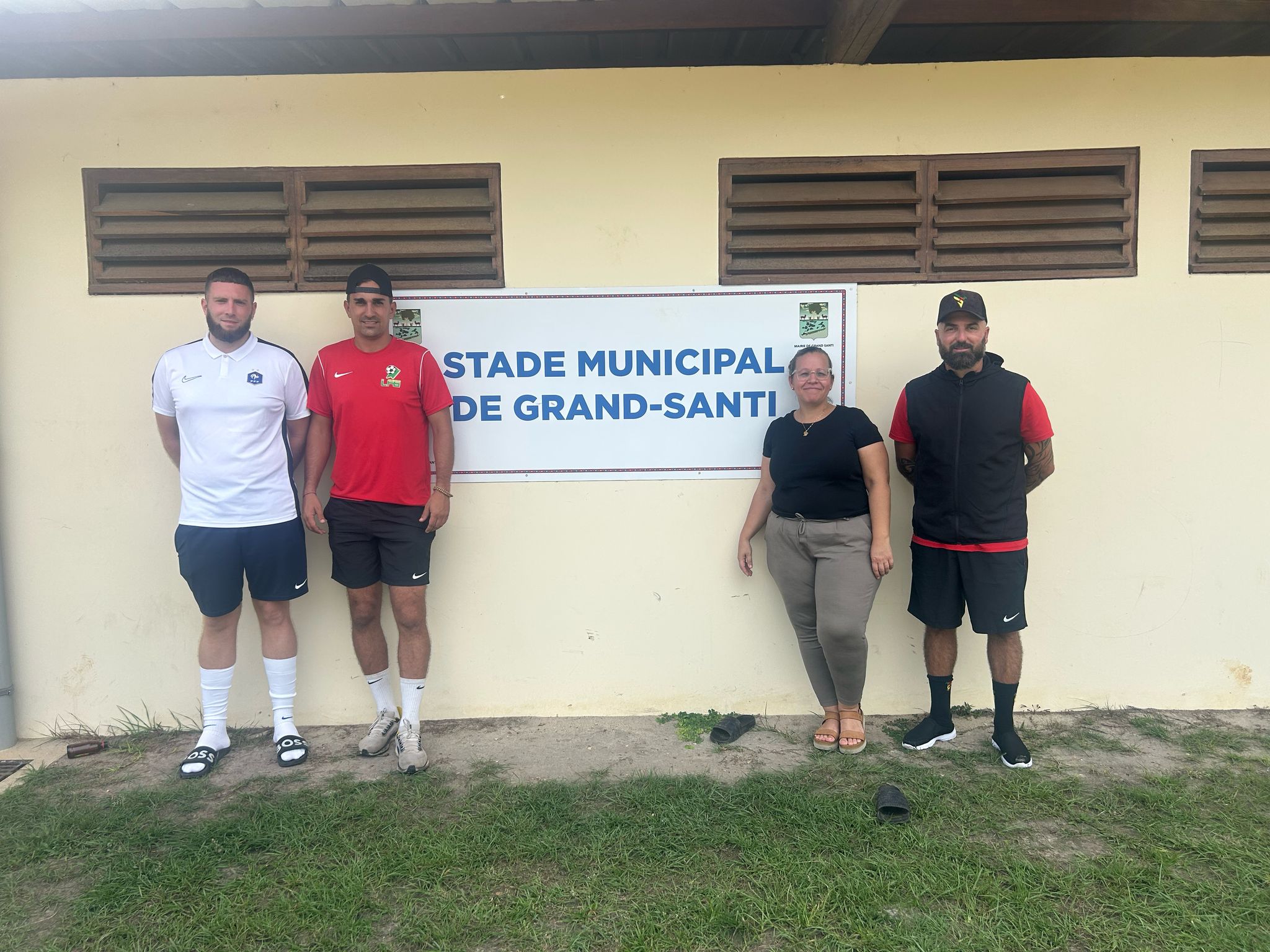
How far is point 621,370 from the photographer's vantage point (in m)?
3.71

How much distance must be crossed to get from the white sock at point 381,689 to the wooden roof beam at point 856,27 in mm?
3531

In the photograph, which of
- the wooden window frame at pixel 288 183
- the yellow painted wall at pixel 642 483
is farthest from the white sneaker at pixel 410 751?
the wooden window frame at pixel 288 183

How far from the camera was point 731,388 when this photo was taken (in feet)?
12.1

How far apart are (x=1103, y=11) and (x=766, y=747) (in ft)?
11.6

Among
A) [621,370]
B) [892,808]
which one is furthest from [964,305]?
[892,808]

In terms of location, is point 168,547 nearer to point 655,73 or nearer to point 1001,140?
point 655,73

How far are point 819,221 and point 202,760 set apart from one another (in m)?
3.76

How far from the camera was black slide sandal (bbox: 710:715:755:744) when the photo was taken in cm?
353

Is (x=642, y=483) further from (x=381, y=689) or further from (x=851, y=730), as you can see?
(x=381, y=689)

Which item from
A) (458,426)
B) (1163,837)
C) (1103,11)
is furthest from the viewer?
(458,426)

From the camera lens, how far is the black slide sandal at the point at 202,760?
329 centimetres

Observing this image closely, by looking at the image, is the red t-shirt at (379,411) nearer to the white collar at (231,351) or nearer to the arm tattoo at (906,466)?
the white collar at (231,351)

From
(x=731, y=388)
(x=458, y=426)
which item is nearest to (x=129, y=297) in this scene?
(x=458, y=426)

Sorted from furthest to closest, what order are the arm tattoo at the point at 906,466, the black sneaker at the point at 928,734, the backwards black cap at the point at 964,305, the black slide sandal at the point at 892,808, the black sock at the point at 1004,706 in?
the arm tattoo at the point at 906,466 < the black sneaker at the point at 928,734 < the black sock at the point at 1004,706 < the backwards black cap at the point at 964,305 < the black slide sandal at the point at 892,808
